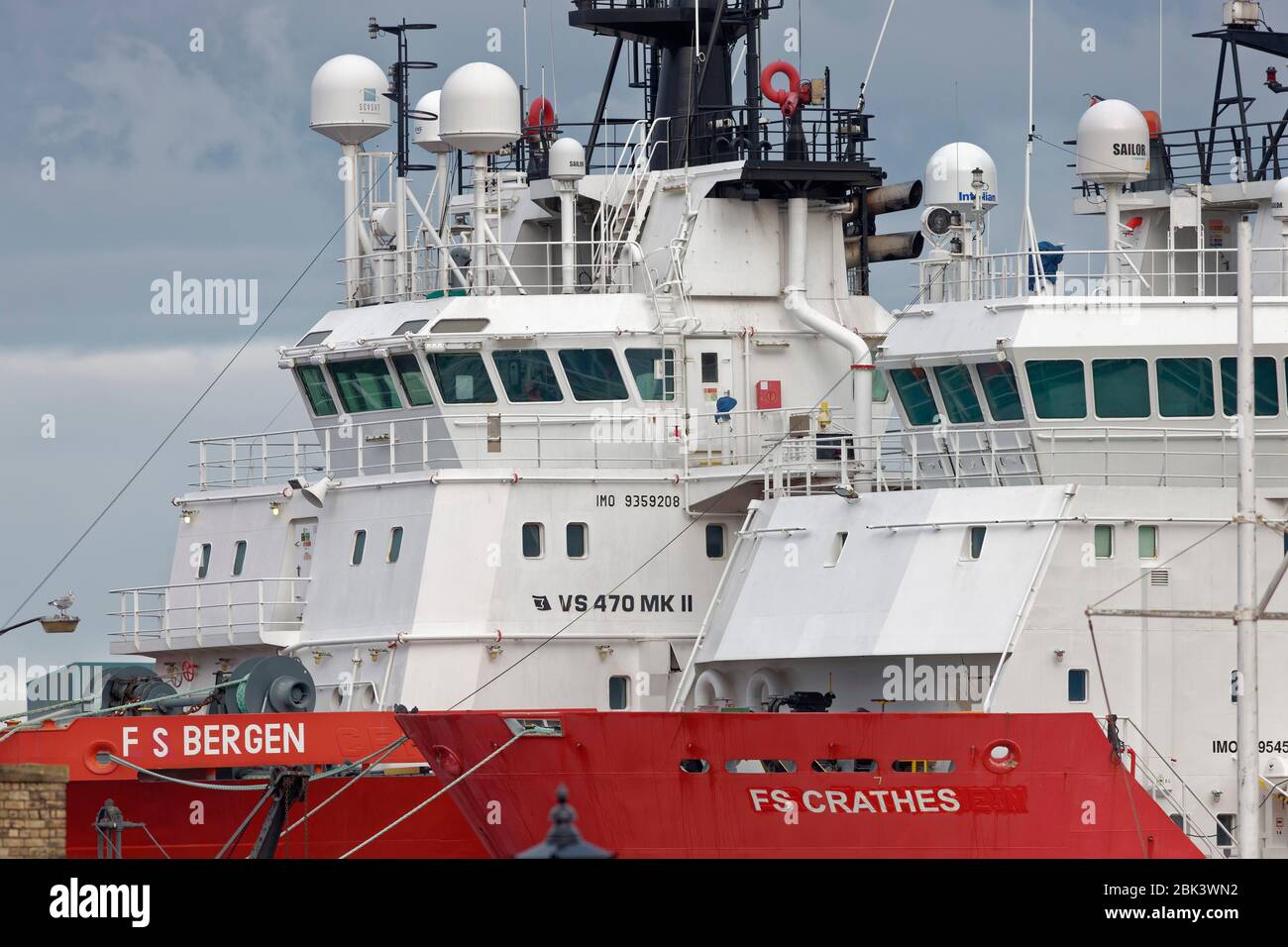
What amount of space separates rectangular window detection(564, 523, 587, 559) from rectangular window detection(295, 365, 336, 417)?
560cm

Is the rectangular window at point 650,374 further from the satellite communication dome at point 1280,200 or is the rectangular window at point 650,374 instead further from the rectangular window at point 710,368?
the satellite communication dome at point 1280,200

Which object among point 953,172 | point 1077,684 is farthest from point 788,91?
point 1077,684

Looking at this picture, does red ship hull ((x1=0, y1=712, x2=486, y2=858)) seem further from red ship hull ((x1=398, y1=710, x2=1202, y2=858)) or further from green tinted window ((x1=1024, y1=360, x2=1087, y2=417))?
green tinted window ((x1=1024, y1=360, x2=1087, y2=417))

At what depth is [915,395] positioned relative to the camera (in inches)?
1443

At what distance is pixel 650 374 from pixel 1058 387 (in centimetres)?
883

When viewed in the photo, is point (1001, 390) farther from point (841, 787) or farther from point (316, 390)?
point (316, 390)

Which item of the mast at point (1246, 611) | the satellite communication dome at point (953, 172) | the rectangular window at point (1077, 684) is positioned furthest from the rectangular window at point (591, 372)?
the mast at point (1246, 611)

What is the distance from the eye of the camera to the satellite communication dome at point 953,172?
41562 millimetres

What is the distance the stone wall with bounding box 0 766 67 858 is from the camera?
27562mm
